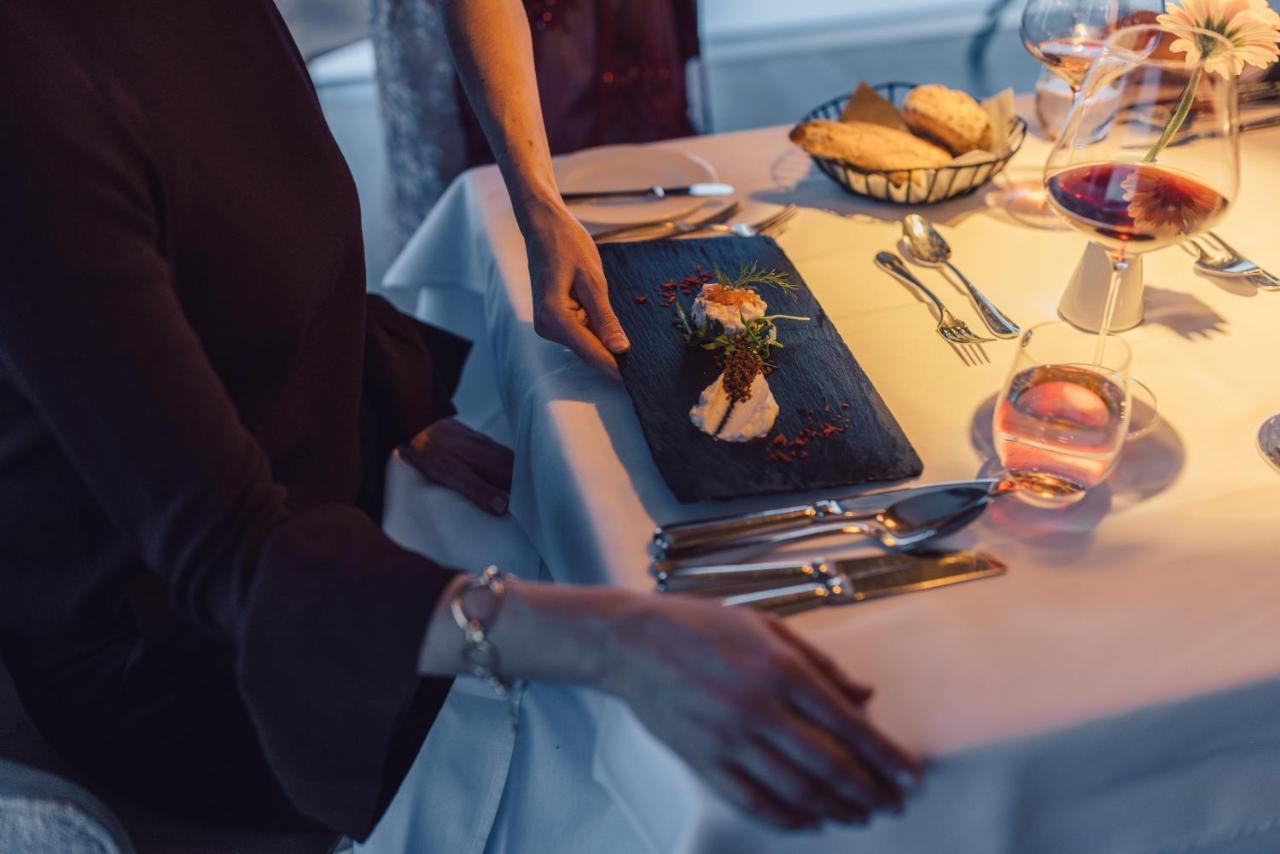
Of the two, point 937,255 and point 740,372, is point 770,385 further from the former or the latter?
point 937,255

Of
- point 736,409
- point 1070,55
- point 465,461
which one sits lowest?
point 465,461

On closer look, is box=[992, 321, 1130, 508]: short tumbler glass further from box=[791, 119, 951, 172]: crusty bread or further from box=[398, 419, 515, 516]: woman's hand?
box=[398, 419, 515, 516]: woman's hand

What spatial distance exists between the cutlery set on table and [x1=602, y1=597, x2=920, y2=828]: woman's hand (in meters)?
0.10

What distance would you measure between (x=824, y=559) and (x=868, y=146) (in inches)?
26.4

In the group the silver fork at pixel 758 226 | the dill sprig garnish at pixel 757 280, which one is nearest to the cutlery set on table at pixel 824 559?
the dill sprig garnish at pixel 757 280

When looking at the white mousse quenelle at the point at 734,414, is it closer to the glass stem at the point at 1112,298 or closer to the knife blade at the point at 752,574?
the knife blade at the point at 752,574

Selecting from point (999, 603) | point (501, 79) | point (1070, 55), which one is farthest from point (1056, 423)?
point (501, 79)

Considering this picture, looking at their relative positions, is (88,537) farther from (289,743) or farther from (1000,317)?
(1000,317)

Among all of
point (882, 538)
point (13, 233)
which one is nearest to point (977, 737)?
point (882, 538)

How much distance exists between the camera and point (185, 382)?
72 cm

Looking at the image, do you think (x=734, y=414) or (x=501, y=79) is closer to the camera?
(x=734, y=414)

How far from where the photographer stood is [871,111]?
132 cm

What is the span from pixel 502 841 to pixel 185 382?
510 millimetres

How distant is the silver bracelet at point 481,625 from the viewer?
664 mm
